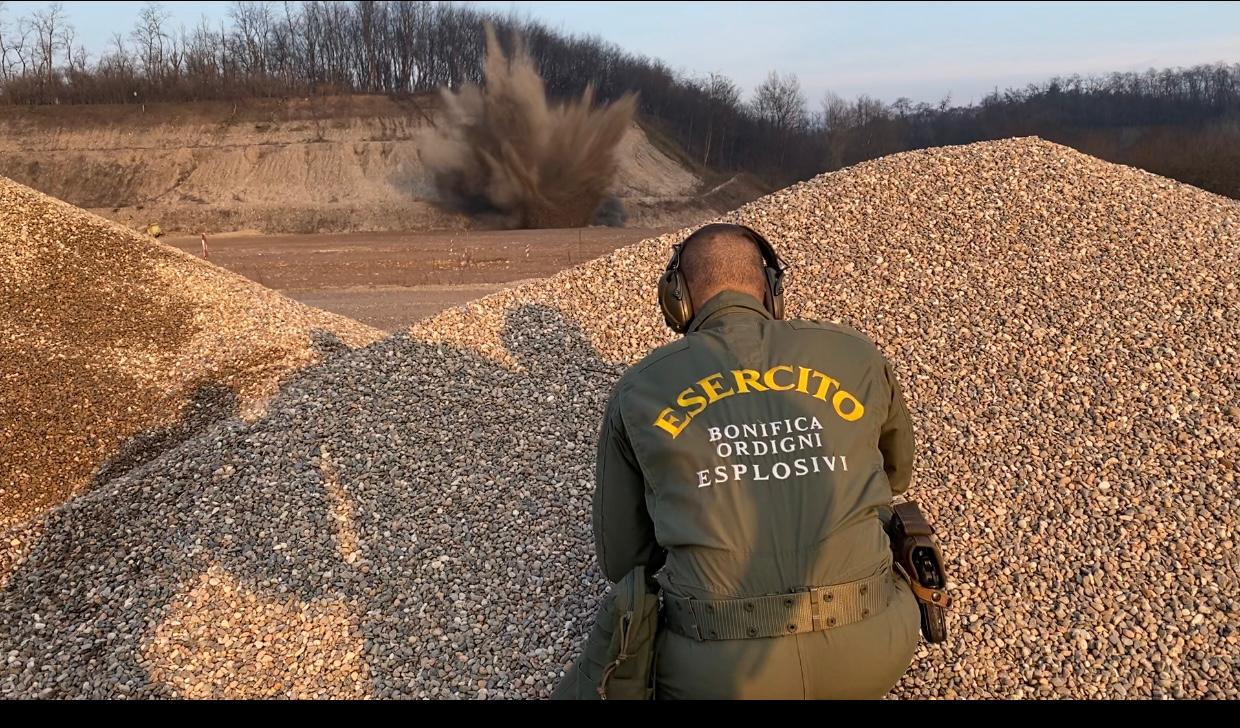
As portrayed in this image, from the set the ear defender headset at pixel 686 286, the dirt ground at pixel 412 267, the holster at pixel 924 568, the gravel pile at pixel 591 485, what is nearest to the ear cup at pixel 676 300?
the ear defender headset at pixel 686 286

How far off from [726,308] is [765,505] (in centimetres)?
72

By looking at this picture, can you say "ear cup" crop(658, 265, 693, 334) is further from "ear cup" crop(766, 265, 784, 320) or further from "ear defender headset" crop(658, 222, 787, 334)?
"ear cup" crop(766, 265, 784, 320)

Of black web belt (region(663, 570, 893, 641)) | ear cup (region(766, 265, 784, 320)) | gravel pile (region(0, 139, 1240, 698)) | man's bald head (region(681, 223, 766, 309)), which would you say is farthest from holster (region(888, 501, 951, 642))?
gravel pile (region(0, 139, 1240, 698))

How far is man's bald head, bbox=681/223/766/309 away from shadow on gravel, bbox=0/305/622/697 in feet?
7.66

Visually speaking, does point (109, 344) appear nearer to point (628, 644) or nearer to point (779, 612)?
point (628, 644)

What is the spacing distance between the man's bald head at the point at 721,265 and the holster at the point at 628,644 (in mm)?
954

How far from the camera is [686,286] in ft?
10.5

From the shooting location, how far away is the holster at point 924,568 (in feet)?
10.5

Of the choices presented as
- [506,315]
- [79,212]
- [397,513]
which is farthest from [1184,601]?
[79,212]

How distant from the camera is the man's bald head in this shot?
3.11 metres

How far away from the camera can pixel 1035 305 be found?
7742 millimetres

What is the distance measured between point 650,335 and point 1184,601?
459 cm

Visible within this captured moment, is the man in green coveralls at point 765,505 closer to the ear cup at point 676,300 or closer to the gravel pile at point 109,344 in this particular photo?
the ear cup at point 676,300

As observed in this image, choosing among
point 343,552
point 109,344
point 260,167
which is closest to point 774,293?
point 343,552
